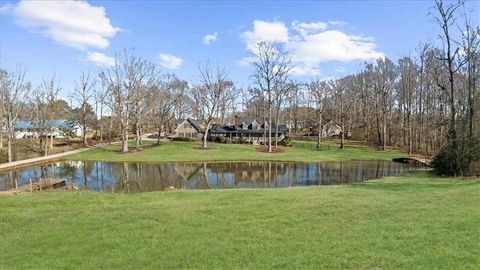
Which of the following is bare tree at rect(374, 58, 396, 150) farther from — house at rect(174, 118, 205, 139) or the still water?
house at rect(174, 118, 205, 139)

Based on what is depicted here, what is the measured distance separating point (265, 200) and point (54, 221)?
277 inches

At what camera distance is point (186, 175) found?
1203 inches

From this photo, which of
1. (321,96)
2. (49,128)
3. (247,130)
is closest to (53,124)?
(49,128)

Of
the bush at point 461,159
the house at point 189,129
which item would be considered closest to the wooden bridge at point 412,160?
the bush at point 461,159

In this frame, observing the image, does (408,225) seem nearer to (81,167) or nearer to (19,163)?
(81,167)

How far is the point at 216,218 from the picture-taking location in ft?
36.0

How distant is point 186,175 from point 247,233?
2172 cm

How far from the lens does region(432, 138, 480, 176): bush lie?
2220 centimetres

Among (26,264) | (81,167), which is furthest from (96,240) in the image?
(81,167)

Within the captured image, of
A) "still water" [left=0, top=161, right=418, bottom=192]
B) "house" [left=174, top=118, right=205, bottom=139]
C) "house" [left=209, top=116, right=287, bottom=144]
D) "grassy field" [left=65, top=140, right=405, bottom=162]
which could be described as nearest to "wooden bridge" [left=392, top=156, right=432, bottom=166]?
"grassy field" [left=65, top=140, right=405, bottom=162]

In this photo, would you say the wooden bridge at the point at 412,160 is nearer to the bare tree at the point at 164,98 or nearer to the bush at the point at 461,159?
the bush at the point at 461,159

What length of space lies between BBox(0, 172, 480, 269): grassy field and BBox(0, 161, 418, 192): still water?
10487 mm

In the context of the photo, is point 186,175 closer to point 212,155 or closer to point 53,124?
point 212,155

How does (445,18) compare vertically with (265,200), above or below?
above
